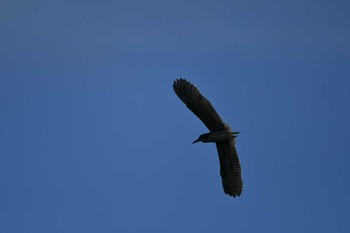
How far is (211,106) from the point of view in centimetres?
2431

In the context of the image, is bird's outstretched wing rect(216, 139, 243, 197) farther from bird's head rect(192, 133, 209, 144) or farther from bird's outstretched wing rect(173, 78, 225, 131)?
bird's outstretched wing rect(173, 78, 225, 131)

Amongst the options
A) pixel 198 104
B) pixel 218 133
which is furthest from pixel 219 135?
pixel 198 104

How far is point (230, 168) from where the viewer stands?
25.9 meters

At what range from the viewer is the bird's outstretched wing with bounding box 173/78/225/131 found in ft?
80.0

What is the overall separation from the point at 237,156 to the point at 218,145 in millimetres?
840

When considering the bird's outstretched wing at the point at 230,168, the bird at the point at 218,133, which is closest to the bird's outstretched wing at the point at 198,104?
the bird at the point at 218,133

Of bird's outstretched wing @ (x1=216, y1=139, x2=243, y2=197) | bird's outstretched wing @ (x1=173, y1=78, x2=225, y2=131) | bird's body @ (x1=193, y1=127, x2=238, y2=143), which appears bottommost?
bird's outstretched wing @ (x1=216, y1=139, x2=243, y2=197)

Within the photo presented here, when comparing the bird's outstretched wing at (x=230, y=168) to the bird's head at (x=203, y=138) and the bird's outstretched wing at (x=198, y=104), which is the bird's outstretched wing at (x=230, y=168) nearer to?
the bird's head at (x=203, y=138)

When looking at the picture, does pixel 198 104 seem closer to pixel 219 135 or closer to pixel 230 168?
pixel 219 135

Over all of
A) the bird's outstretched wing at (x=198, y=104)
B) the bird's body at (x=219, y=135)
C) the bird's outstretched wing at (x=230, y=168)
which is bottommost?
the bird's outstretched wing at (x=230, y=168)

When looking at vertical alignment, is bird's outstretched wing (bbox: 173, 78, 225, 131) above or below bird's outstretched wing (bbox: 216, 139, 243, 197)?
above

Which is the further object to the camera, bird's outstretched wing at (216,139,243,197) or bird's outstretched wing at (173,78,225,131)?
bird's outstretched wing at (216,139,243,197)

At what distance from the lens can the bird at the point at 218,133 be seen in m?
24.5

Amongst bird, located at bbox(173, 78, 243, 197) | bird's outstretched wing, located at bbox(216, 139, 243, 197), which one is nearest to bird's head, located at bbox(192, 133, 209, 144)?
bird, located at bbox(173, 78, 243, 197)
